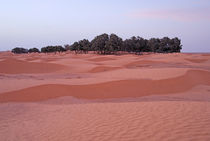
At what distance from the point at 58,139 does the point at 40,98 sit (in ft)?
19.0

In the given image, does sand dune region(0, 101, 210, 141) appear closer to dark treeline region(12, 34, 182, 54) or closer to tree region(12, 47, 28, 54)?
dark treeline region(12, 34, 182, 54)

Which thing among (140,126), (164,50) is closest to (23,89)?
(140,126)

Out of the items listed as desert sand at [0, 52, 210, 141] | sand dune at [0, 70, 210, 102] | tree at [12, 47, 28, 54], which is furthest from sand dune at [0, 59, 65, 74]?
tree at [12, 47, 28, 54]

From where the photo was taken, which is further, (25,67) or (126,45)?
(126,45)

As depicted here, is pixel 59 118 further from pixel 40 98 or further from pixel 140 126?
pixel 40 98

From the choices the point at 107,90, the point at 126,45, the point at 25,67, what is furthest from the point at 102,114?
the point at 126,45

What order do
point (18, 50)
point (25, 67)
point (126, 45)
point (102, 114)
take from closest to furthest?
point (102, 114) → point (25, 67) → point (126, 45) → point (18, 50)

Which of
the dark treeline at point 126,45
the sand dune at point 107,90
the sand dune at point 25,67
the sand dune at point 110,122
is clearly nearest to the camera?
the sand dune at point 110,122

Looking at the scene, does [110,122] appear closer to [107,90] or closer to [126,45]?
[107,90]

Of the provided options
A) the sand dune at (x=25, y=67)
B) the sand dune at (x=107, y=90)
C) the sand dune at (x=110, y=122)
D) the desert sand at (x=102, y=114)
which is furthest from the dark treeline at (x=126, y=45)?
the sand dune at (x=110, y=122)

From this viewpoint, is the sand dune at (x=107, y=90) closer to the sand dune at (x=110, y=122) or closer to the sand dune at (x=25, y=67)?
the sand dune at (x=110, y=122)

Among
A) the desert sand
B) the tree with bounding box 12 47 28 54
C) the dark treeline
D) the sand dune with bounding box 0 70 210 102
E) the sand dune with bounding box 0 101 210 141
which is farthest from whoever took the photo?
the tree with bounding box 12 47 28 54

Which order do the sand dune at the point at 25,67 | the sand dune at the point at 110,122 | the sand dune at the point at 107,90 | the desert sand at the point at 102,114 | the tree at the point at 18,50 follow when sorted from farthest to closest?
the tree at the point at 18,50 → the sand dune at the point at 25,67 → the sand dune at the point at 107,90 → the desert sand at the point at 102,114 → the sand dune at the point at 110,122

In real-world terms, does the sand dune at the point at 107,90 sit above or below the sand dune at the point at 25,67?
below
